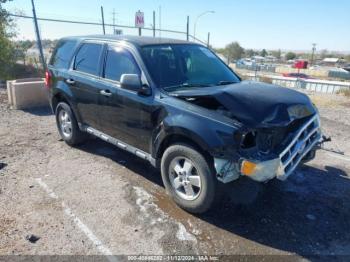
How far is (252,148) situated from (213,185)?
577 millimetres

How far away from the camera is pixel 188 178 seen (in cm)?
A: 373

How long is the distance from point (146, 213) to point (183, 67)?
2009 millimetres

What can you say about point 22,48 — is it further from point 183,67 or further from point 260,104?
point 260,104

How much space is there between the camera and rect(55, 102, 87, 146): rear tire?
5.69m

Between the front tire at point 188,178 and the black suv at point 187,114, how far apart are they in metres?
0.01

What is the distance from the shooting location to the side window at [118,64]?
4330 mm

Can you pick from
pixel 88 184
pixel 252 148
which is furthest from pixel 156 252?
pixel 88 184

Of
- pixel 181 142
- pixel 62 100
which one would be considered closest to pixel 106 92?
pixel 181 142

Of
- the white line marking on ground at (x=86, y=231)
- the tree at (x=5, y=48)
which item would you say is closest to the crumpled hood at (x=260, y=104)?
the white line marking on ground at (x=86, y=231)

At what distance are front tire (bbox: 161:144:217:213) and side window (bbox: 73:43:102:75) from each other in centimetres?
201

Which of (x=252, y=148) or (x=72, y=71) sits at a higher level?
(x=72, y=71)

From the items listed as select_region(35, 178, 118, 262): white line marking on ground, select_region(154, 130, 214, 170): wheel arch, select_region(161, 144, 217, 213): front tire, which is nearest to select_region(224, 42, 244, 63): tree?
select_region(154, 130, 214, 170): wheel arch

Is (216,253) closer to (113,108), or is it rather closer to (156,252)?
(156,252)

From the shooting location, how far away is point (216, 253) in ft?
10.5
